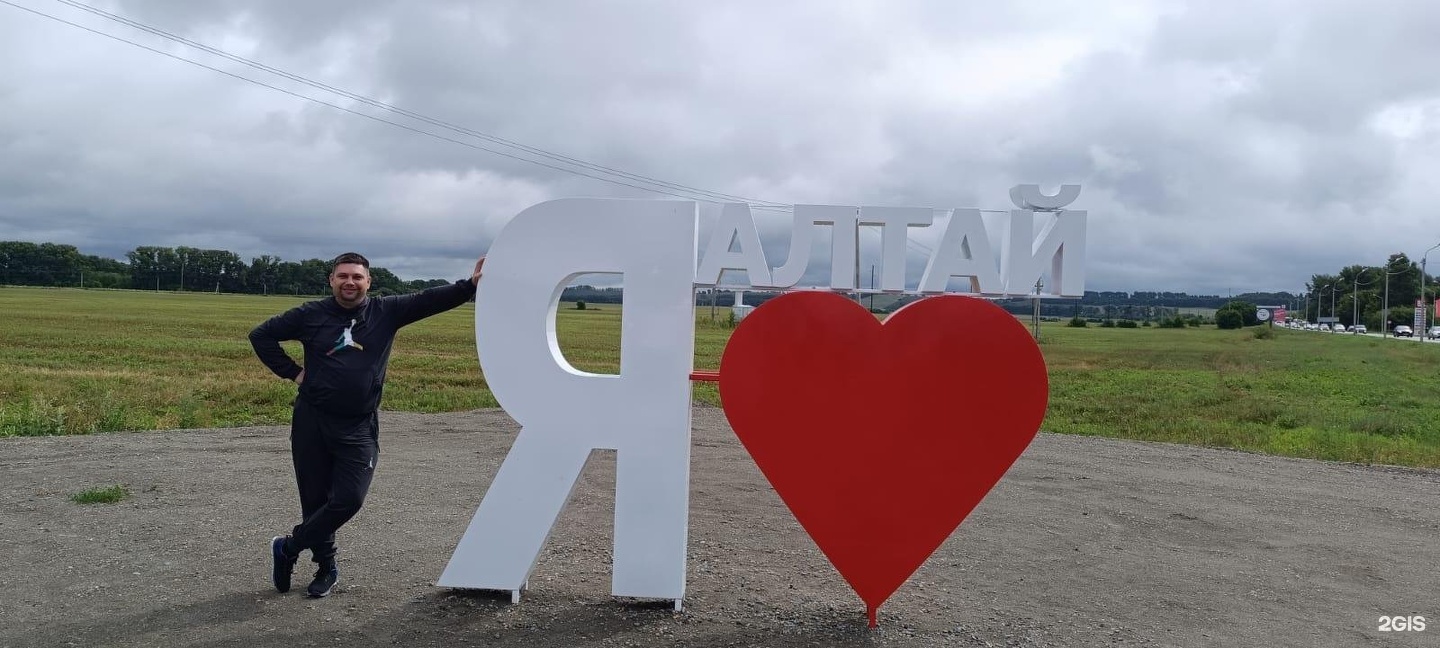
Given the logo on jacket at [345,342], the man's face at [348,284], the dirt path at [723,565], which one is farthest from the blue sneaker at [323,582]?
the man's face at [348,284]

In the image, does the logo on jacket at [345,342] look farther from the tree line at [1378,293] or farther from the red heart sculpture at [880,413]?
the tree line at [1378,293]

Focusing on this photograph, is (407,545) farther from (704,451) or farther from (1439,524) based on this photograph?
(1439,524)

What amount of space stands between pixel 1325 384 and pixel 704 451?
875 inches

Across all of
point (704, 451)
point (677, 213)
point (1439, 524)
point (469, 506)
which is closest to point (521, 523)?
point (677, 213)

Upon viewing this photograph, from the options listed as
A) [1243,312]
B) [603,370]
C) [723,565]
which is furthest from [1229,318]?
[723,565]

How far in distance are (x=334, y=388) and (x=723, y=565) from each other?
2.87 m

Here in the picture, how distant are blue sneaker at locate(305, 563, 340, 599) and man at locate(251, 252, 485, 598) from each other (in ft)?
0.62

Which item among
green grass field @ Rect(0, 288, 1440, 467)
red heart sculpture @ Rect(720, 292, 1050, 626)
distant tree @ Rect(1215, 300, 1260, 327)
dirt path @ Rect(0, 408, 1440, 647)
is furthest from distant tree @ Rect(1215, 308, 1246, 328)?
red heart sculpture @ Rect(720, 292, 1050, 626)

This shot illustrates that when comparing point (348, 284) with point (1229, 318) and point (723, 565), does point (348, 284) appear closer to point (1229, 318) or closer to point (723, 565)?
point (723, 565)

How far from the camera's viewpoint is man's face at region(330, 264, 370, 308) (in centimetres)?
473

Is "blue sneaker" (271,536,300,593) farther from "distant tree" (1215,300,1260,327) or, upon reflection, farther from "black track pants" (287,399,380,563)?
"distant tree" (1215,300,1260,327)

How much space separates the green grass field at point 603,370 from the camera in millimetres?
12438

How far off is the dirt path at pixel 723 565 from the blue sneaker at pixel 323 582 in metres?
0.08

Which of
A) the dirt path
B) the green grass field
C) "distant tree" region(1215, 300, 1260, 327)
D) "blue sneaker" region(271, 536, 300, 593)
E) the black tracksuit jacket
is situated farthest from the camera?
"distant tree" region(1215, 300, 1260, 327)
